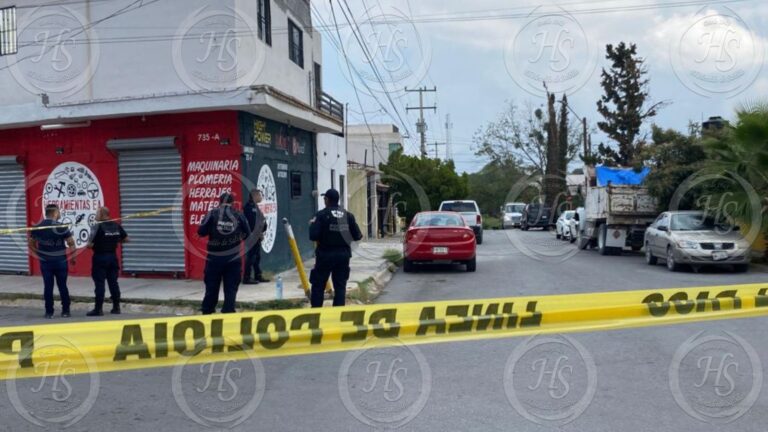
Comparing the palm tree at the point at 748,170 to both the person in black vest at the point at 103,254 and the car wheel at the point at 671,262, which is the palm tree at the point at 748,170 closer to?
the car wheel at the point at 671,262

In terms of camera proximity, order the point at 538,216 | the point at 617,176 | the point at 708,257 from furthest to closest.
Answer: the point at 538,216 → the point at 617,176 → the point at 708,257

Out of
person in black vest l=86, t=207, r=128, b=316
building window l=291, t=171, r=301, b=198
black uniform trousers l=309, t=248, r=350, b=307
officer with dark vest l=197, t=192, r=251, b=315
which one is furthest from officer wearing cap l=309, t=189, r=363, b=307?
building window l=291, t=171, r=301, b=198

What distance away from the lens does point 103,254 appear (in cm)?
1017

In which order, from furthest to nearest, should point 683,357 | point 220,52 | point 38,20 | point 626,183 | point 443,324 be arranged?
point 626,183 → point 38,20 → point 220,52 → point 683,357 → point 443,324

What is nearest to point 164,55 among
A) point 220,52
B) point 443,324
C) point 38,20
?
point 220,52

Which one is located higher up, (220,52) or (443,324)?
(220,52)

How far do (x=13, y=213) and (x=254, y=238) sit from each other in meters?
6.26

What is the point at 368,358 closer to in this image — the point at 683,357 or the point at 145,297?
the point at 683,357

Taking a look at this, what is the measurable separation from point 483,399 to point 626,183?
61.6 ft

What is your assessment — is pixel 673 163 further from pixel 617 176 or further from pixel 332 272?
pixel 332 272

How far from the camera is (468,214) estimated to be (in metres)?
27.3
